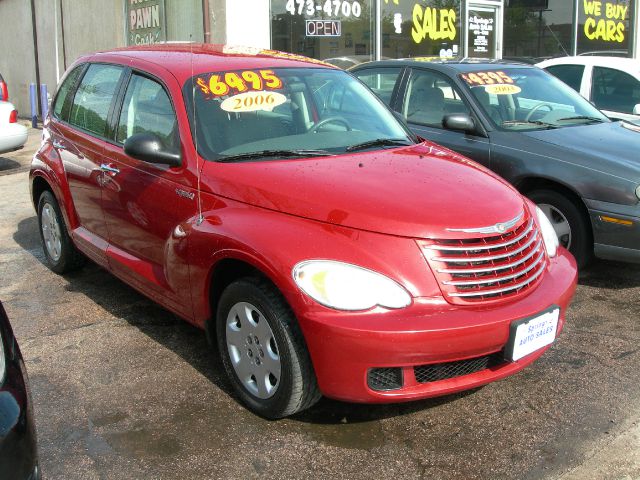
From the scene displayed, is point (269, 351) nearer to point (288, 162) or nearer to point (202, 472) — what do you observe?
point (202, 472)

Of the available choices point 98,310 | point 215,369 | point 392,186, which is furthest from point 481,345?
point 98,310

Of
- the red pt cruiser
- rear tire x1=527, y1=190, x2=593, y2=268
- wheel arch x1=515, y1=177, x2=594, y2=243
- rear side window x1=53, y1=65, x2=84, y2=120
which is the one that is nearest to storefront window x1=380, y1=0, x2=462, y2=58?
wheel arch x1=515, y1=177, x2=594, y2=243

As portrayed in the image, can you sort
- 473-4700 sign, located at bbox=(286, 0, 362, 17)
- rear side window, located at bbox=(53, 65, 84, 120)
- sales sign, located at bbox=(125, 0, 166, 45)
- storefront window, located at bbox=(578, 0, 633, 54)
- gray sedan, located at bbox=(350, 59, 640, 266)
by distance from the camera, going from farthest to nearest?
A: 1. storefront window, located at bbox=(578, 0, 633, 54)
2. sales sign, located at bbox=(125, 0, 166, 45)
3. 473-4700 sign, located at bbox=(286, 0, 362, 17)
4. rear side window, located at bbox=(53, 65, 84, 120)
5. gray sedan, located at bbox=(350, 59, 640, 266)

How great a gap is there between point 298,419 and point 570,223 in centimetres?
277

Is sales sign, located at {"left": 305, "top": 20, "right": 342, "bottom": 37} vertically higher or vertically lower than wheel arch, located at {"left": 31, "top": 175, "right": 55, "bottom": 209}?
higher

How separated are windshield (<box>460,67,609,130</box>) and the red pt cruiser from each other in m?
1.66

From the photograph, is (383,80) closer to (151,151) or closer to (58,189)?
(58,189)

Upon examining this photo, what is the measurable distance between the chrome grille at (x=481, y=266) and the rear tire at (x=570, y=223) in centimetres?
195

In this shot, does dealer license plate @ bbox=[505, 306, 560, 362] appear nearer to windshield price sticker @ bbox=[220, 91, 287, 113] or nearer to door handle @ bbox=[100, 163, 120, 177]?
windshield price sticker @ bbox=[220, 91, 287, 113]

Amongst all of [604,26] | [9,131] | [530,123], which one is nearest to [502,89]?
[530,123]

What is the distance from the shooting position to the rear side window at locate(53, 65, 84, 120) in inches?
207

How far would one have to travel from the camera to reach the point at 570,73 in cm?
834

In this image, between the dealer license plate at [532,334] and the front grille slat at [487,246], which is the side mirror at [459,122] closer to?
the front grille slat at [487,246]

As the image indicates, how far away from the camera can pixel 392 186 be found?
3.33 m
